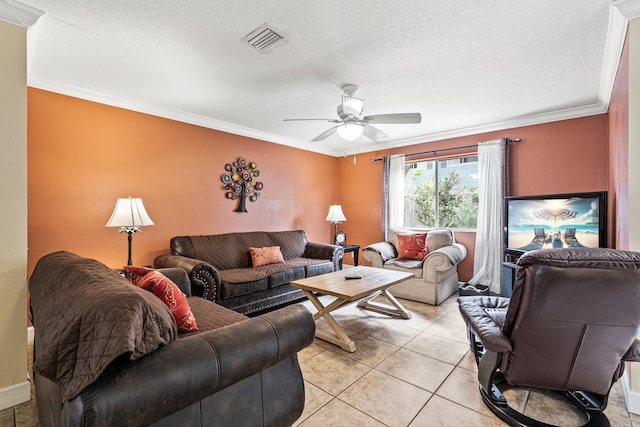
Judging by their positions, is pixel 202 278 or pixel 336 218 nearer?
pixel 202 278

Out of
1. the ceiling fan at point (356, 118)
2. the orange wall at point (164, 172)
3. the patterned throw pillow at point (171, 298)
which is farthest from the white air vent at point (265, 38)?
the orange wall at point (164, 172)

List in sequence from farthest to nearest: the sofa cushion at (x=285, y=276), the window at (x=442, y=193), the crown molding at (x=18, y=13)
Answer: the window at (x=442, y=193) → the sofa cushion at (x=285, y=276) → the crown molding at (x=18, y=13)

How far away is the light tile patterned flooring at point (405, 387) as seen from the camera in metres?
1.72

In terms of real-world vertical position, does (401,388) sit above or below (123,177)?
below

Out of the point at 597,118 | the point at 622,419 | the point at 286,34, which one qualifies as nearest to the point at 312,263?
the point at 286,34

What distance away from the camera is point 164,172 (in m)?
3.61

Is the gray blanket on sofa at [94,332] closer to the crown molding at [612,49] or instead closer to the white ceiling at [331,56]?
the white ceiling at [331,56]

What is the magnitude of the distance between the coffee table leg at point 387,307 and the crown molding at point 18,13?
11.0 feet

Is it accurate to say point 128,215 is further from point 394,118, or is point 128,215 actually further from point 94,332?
point 394,118

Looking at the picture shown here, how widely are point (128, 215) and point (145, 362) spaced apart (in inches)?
91.0

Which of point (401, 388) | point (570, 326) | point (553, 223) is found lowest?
point (401, 388)

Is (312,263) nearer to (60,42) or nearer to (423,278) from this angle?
(423,278)

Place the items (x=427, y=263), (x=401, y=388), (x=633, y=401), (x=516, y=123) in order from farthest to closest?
(x=516, y=123) → (x=427, y=263) → (x=401, y=388) → (x=633, y=401)

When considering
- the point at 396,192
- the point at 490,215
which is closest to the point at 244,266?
the point at 396,192
